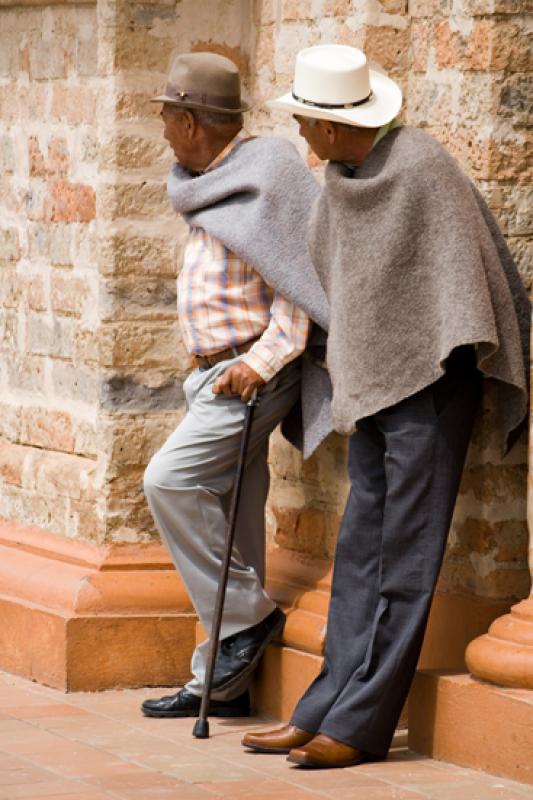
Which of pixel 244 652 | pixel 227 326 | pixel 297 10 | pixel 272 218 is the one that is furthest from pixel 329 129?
pixel 244 652

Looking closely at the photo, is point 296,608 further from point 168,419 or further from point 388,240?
point 388,240

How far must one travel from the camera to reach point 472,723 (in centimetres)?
545

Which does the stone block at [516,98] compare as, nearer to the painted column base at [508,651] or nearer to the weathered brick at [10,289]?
the painted column base at [508,651]

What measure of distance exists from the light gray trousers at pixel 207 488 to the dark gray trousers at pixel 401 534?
0.65 m

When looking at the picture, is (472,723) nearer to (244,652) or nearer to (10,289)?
(244,652)

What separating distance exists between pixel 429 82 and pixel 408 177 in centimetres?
71

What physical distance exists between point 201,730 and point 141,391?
1.37 metres

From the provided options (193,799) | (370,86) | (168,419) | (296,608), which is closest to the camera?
(193,799)

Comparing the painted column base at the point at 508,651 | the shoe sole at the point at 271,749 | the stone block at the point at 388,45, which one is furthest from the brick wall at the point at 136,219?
the shoe sole at the point at 271,749

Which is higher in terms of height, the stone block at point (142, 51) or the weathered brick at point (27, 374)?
the stone block at point (142, 51)

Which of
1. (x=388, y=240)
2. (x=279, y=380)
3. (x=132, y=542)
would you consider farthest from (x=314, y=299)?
(x=132, y=542)

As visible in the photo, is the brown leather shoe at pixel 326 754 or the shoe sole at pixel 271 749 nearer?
the brown leather shoe at pixel 326 754

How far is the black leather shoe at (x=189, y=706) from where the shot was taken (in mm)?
6293

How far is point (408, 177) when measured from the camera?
5324 mm
